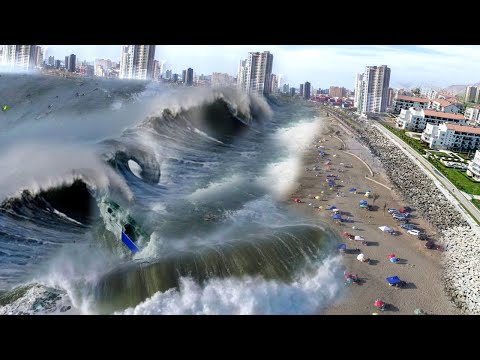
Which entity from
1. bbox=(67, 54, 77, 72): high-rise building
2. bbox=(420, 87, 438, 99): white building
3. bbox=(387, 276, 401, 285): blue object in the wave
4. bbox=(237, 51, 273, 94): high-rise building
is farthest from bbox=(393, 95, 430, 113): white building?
bbox=(67, 54, 77, 72): high-rise building

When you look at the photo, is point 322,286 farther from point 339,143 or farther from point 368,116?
point 368,116

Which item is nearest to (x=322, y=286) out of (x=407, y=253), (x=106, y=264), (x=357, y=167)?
(x=407, y=253)

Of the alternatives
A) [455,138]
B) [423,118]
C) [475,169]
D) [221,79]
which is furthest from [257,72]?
[475,169]

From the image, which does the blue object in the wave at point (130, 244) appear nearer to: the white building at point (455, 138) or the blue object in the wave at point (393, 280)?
the blue object in the wave at point (393, 280)

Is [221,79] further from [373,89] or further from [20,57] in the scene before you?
[20,57]

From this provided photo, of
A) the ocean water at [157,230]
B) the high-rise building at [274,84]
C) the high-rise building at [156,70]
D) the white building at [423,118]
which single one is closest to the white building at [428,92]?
the high-rise building at [274,84]

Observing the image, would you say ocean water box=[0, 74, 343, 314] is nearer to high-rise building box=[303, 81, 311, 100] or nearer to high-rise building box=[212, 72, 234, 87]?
high-rise building box=[212, 72, 234, 87]
